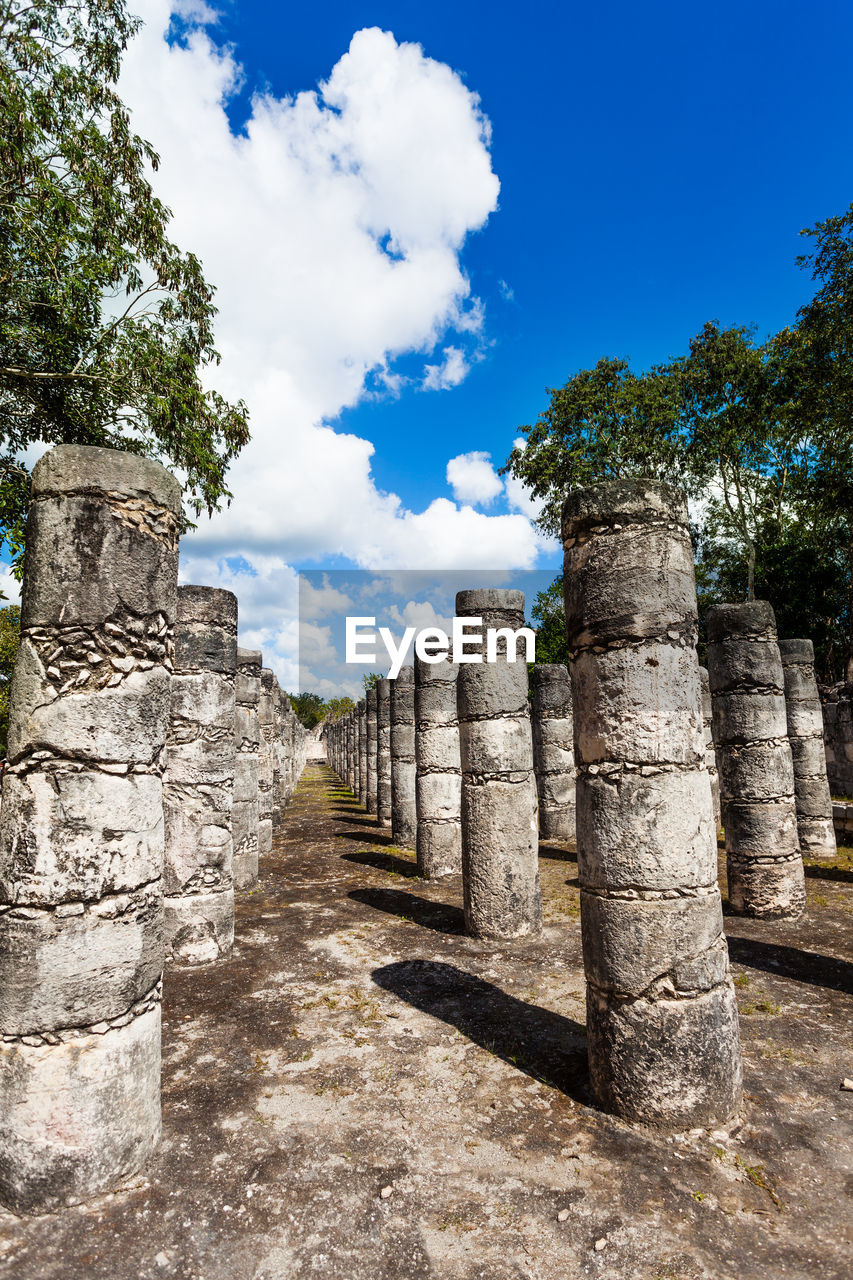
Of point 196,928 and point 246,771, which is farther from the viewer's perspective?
point 246,771

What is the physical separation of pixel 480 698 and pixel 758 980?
12.7 feet

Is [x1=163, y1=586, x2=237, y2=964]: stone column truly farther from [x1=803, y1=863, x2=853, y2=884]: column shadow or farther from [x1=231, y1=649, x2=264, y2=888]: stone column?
[x1=803, y1=863, x2=853, y2=884]: column shadow

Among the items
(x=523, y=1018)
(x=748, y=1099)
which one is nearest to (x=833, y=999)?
(x=748, y=1099)

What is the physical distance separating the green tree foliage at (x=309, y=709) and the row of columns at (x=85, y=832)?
70367mm

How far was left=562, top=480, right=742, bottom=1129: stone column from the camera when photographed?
162 inches

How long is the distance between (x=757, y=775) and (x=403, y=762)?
7.57m

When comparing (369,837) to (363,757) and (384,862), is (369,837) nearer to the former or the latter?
(384,862)

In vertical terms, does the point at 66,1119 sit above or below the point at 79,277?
below

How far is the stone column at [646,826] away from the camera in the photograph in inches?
162

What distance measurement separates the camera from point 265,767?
47.4 ft

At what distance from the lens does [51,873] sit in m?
3.68

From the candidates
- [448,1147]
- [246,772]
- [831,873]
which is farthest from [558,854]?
[448,1147]

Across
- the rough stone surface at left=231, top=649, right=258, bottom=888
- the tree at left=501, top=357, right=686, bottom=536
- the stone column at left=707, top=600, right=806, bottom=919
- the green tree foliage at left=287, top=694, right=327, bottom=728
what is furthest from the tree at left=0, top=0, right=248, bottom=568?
the green tree foliage at left=287, top=694, right=327, bottom=728

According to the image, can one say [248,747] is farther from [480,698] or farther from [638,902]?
[638,902]
